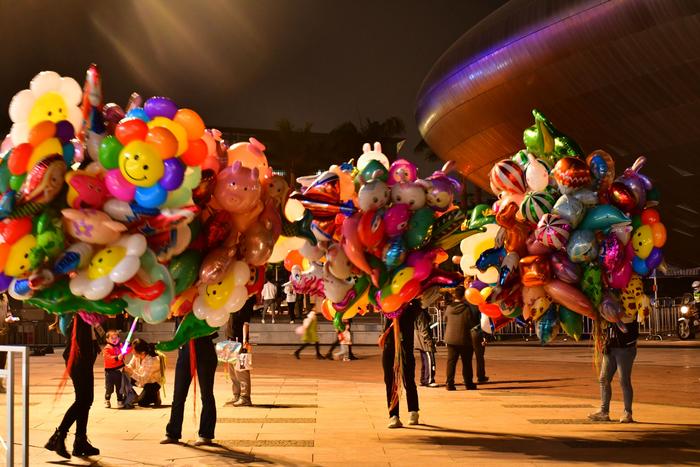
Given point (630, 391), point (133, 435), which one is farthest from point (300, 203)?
point (630, 391)

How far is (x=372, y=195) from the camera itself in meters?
8.60

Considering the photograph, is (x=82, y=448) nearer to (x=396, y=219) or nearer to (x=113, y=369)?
(x=396, y=219)

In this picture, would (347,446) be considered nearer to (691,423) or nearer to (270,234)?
(270,234)

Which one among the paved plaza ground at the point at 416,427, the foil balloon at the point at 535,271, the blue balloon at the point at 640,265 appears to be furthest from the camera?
the blue balloon at the point at 640,265

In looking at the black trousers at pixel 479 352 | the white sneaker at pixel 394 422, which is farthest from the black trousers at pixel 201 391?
the black trousers at pixel 479 352

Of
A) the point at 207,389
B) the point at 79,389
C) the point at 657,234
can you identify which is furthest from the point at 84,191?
the point at 657,234

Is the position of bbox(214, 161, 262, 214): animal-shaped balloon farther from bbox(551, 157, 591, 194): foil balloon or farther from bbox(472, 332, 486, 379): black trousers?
bbox(472, 332, 486, 379): black trousers

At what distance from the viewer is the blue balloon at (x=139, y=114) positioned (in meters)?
7.34

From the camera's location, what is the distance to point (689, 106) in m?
30.8

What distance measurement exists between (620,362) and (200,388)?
4.58m

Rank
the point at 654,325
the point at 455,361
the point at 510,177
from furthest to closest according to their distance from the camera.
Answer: the point at 654,325 → the point at 455,361 → the point at 510,177

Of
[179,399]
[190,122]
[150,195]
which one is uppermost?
[190,122]

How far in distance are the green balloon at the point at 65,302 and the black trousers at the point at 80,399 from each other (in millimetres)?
1043

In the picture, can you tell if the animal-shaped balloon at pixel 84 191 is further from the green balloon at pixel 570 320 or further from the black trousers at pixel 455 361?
the black trousers at pixel 455 361
